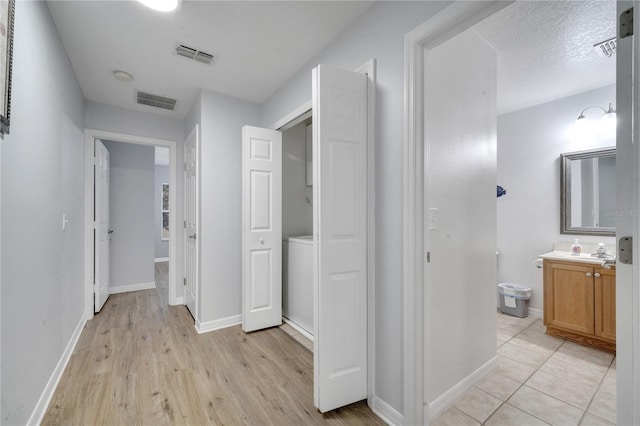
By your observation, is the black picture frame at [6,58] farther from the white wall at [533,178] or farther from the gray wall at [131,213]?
the white wall at [533,178]

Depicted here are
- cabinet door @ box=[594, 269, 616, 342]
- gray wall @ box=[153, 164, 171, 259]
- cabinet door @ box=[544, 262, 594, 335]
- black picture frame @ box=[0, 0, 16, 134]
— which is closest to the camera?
black picture frame @ box=[0, 0, 16, 134]

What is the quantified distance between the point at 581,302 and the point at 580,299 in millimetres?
28

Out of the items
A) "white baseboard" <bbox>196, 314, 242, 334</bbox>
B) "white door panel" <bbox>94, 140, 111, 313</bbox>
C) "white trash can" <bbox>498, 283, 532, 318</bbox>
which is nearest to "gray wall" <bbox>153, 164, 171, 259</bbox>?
"white door panel" <bbox>94, 140, 111, 313</bbox>

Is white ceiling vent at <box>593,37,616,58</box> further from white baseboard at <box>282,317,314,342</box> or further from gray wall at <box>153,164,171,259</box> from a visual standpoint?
gray wall at <box>153,164,171,259</box>

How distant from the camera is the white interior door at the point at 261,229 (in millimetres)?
2891

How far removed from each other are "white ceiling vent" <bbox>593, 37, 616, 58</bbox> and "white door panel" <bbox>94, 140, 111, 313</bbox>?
16.4ft

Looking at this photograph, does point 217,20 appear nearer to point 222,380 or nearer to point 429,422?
point 222,380

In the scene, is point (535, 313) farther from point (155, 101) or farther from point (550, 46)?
point (155, 101)

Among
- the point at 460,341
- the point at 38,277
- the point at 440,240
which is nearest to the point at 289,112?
the point at 440,240

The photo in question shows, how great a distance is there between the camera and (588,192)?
10.2 feet

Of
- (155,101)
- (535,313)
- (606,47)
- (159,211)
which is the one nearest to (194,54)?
(155,101)

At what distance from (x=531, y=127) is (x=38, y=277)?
15.8 ft

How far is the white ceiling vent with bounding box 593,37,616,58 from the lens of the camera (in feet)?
7.27

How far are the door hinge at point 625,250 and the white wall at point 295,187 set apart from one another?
2963 millimetres
